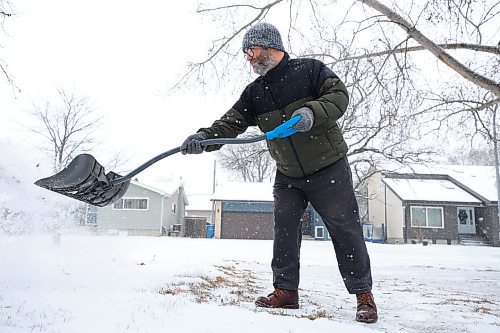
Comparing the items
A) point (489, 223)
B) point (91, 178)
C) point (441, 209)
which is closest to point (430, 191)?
point (441, 209)

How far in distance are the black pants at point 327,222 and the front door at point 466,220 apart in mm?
29813

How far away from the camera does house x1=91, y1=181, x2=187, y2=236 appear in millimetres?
28047

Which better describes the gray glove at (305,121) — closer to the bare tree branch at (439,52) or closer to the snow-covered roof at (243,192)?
the bare tree branch at (439,52)

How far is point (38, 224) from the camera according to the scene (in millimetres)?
4078

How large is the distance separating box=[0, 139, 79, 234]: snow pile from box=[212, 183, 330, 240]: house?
81.0 ft

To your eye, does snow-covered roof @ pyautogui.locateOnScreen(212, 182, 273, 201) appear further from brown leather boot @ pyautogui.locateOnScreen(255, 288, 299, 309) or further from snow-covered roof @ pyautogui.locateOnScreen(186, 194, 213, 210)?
brown leather boot @ pyautogui.locateOnScreen(255, 288, 299, 309)

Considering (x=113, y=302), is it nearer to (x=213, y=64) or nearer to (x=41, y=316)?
(x=41, y=316)

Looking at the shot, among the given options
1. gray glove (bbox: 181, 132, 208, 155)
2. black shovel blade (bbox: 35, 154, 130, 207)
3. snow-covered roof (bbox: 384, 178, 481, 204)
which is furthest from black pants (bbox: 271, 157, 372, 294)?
snow-covered roof (bbox: 384, 178, 481, 204)

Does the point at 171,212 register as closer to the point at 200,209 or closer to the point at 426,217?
the point at 200,209

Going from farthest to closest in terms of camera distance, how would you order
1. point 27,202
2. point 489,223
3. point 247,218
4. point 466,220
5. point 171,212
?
point 171,212
point 247,218
point 466,220
point 489,223
point 27,202

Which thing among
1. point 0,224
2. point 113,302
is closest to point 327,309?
point 113,302

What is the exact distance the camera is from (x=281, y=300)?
2.59 meters

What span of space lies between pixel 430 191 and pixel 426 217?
1963 mm

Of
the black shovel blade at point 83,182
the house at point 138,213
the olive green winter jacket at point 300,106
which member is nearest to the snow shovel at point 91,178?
the black shovel blade at point 83,182
